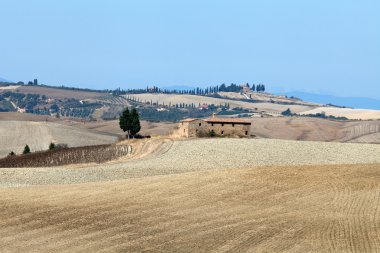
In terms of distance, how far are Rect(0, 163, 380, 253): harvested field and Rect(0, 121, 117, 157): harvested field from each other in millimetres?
91040

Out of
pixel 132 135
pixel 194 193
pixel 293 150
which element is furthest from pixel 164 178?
pixel 132 135

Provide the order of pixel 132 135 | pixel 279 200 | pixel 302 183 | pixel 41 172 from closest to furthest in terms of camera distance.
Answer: pixel 279 200 < pixel 302 183 < pixel 41 172 < pixel 132 135

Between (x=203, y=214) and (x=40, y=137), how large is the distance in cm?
12574

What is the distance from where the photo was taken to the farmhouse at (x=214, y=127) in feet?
381

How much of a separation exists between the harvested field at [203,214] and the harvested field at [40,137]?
91.0 m

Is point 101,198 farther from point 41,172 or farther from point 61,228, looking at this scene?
point 41,172

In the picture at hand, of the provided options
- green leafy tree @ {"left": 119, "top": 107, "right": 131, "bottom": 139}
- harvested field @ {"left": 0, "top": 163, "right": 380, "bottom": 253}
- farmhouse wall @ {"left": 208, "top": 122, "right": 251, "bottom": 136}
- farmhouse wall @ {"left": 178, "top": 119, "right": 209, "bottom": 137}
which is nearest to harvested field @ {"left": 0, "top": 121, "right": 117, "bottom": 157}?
green leafy tree @ {"left": 119, "top": 107, "right": 131, "bottom": 139}

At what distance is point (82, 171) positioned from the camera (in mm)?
73688

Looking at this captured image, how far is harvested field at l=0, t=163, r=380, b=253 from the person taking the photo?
34.3 metres

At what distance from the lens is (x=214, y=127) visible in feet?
389

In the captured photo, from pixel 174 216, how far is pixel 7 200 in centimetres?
1419

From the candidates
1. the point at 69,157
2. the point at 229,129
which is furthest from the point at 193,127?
the point at 69,157

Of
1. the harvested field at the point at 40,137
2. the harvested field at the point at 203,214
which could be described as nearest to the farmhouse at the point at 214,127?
the harvested field at the point at 40,137

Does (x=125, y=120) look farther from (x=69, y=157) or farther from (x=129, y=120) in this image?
(x=69, y=157)
